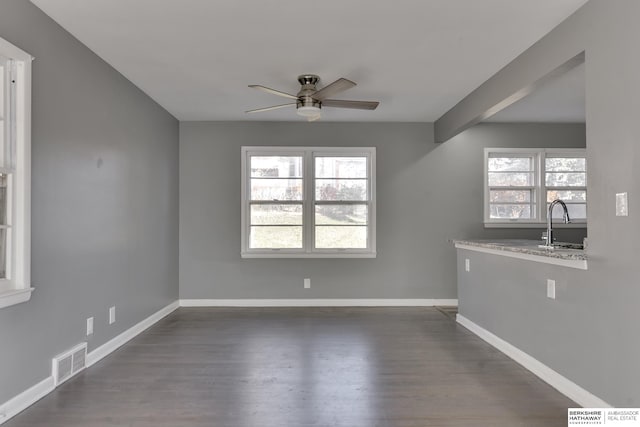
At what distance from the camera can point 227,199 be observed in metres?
5.42

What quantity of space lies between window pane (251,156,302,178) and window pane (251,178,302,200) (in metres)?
0.07

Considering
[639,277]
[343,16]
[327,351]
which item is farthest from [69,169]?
[639,277]

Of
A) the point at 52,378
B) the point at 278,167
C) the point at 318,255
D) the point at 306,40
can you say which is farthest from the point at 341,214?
the point at 52,378

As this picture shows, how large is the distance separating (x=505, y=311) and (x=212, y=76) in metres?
3.45

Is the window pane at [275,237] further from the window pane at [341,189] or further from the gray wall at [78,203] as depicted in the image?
the gray wall at [78,203]

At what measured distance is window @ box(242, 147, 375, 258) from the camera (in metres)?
5.41

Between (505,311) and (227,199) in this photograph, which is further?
(227,199)

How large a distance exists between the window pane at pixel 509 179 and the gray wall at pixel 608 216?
9.72ft

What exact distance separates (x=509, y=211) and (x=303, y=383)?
160 inches

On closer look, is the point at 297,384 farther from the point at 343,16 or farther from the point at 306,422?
the point at 343,16

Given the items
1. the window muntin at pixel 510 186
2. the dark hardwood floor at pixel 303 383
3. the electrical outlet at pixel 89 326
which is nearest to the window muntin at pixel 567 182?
the window muntin at pixel 510 186

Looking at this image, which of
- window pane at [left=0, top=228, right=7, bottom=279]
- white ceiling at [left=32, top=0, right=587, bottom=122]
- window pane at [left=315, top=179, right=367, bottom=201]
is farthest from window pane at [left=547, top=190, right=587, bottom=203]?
window pane at [left=0, top=228, right=7, bottom=279]

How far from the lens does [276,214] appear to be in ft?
17.8

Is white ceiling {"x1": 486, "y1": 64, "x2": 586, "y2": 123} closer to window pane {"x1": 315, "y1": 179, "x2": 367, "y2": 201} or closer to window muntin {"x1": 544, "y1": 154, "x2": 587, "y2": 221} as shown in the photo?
window muntin {"x1": 544, "y1": 154, "x2": 587, "y2": 221}
